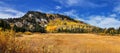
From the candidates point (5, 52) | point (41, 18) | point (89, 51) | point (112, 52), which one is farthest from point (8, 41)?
point (41, 18)

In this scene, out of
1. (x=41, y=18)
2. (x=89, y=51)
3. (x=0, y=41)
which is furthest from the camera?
(x=41, y=18)

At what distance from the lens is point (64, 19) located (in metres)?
170

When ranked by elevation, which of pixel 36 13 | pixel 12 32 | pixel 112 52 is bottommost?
pixel 112 52

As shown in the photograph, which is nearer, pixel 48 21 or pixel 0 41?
pixel 0 41

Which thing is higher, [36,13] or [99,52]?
[36,13]

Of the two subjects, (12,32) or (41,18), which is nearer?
(12,32)

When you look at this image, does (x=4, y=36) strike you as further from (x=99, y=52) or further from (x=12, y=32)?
(x=99, y=52)

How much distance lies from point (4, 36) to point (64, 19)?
160598 mm

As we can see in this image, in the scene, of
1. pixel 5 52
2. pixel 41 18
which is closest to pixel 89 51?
pixel 5 52

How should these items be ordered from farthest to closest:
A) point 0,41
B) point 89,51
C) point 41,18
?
1. point 41,18
2. point 89,51
3. point 0,41

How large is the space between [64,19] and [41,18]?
13749 millimetres

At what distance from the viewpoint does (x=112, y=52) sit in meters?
14.2

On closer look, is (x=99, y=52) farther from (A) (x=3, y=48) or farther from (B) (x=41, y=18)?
(B) (x=41, y=18)

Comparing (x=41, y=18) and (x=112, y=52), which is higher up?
(x=41, y=18)
